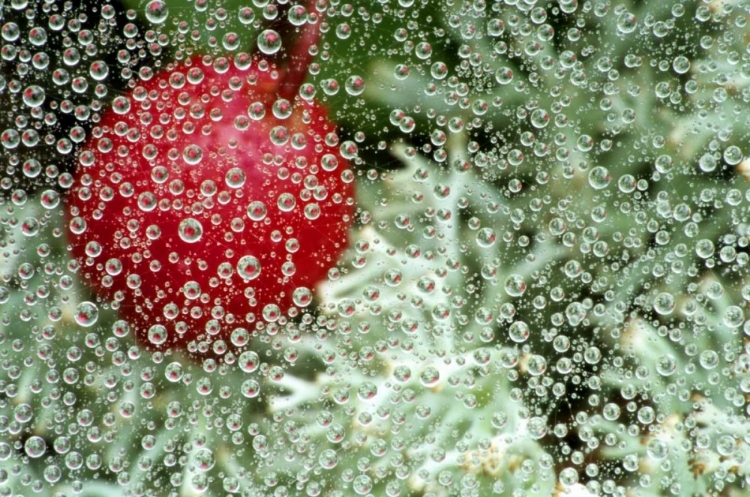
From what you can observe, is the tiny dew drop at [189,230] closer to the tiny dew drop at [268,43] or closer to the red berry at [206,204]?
the red berry at [206,204]

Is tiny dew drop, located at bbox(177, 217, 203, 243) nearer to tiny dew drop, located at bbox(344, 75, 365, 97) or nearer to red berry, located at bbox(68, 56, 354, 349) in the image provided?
red berry, located at bbox(68, 56, 354, 349)

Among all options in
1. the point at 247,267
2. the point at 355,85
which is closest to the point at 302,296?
the point at 247,267

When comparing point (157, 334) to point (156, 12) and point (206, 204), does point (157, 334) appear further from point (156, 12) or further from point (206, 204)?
point (156, 12)

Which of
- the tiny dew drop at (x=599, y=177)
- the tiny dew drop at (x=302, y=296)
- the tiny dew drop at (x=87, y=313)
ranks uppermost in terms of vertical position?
the tiny dew drop at (x=599, y=177)

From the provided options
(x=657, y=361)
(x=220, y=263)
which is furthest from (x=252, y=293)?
(x=657, y=361)

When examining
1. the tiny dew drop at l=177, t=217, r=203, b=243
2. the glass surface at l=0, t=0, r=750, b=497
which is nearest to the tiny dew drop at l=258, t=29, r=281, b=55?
the glass surface at l=0, t=0, r=750, b=497

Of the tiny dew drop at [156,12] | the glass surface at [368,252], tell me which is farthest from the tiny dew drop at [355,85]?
the tiny dew drop at [156,12]

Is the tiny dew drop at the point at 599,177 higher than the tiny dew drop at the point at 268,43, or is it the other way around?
the tiny dew drop at the point at 268,43

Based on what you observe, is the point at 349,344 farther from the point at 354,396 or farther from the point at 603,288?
the point at 603,288

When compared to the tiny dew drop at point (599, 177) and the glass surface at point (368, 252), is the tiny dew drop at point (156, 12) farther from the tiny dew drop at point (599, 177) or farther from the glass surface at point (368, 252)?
the tiny dew drop at point (599, 177)
